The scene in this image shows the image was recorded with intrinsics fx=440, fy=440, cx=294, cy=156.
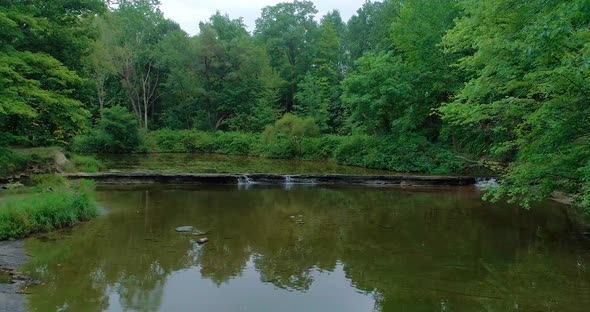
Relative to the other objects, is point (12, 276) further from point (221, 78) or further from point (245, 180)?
point (221, 78)

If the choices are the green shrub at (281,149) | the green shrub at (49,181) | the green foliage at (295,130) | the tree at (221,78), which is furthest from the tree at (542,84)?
the tree at (221,78)

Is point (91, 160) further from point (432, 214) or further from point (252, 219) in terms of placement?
point (432, 214)

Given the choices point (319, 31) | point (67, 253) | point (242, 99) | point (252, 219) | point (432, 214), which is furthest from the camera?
point (319, 31)

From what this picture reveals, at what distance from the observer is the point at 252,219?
13.0m

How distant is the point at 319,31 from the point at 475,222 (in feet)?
139

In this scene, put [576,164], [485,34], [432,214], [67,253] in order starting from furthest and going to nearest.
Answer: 1. [432,214]
2. [485,34]
3. [67,253]
4. [576,164]

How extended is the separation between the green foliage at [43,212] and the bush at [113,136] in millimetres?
24447

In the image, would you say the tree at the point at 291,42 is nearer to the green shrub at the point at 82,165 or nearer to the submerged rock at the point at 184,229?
the green shrub at the point at 82,165

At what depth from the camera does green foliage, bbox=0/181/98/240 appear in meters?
9.75

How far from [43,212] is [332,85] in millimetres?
38744

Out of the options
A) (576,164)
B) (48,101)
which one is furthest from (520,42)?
(48,101)

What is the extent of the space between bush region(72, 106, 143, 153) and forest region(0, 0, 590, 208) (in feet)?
0.35

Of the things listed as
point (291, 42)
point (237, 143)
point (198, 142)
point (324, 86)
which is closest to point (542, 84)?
point (237, 143)

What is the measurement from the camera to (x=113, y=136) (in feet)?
117
